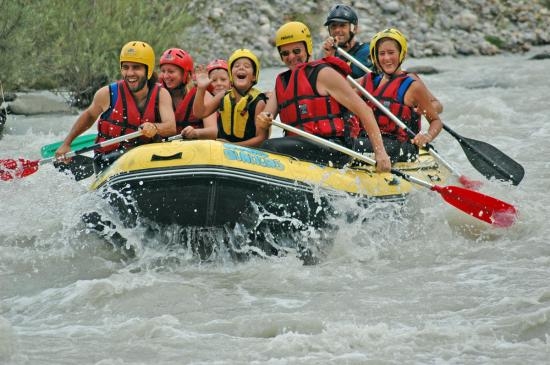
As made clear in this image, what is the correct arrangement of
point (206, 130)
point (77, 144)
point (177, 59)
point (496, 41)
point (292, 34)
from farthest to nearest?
point (496, 41) < point (77, 144) < point (177, 59) < point (206, 130) < point (292, 34)

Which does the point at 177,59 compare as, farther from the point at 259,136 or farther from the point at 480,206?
the point at 480,206

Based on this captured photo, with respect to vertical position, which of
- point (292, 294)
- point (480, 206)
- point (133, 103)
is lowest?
point (292, 294)

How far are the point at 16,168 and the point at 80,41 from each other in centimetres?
571

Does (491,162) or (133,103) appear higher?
(133,103)

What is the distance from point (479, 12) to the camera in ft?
63.4

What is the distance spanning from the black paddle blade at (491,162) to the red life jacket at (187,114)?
2075 millimetres

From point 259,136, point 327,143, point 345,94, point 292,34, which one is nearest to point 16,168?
point 259,136

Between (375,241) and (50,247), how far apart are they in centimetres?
232

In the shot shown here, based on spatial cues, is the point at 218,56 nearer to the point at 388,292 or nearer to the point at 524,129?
the point at 524,129

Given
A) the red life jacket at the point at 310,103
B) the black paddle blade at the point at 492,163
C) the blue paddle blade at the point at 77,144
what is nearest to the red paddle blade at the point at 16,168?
the blue paddle blade at the point at 77,144

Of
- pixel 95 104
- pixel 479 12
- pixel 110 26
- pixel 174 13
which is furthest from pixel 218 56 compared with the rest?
pixel 95 104

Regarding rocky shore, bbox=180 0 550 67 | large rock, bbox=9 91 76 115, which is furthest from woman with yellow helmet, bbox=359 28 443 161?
rocky shore, bbox=180 0 550 67

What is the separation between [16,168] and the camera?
25.2 feet

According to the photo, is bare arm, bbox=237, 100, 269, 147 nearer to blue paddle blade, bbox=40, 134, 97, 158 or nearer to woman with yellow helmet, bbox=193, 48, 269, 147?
woman with yellow helmet, bbox=193, 48, 269, 147
